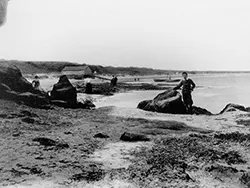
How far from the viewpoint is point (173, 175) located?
4824mm

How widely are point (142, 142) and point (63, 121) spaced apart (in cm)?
381

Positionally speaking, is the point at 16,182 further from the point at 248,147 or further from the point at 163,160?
the point at 248,147

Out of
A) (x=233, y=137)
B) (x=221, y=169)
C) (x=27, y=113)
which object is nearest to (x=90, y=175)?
(x=221, y=169)

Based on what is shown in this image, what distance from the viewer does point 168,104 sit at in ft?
44.0

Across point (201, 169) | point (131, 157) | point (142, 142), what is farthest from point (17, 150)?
point (201, 169)

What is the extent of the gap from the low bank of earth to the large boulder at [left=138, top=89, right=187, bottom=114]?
12.4 ft

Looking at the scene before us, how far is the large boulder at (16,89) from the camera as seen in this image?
38.3ft

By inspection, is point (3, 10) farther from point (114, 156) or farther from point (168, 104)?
point (114, 156)

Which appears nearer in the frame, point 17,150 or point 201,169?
point 201,169

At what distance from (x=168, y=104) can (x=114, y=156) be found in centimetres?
783

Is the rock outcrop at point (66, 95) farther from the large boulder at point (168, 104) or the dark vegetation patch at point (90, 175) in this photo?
the dark vegetation patch at point (90, 175)

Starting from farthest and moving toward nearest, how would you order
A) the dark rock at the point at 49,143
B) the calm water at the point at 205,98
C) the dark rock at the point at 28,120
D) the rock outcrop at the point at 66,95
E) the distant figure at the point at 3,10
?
1. the calm water at the point at 205,98
2. the rock outcrop at the point at 66,95
3. the distant figure at the point at 3,10
4. the dark rock at the point at 28,120
5. the dark rock at the point at 49,143

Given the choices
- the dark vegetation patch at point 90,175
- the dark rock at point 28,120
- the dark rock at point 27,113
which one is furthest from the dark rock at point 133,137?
the dark rock at point 27,113

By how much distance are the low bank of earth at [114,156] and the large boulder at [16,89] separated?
221cm
